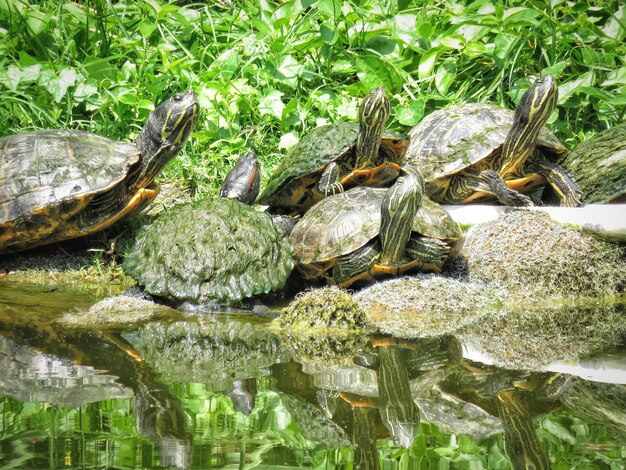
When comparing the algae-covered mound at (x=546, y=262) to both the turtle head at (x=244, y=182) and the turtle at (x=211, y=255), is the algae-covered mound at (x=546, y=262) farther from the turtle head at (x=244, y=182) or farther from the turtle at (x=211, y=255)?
the turtle head at (x=244, y=182)

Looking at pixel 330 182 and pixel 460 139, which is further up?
pixel 460 139

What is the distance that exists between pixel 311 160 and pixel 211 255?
145 centimetres

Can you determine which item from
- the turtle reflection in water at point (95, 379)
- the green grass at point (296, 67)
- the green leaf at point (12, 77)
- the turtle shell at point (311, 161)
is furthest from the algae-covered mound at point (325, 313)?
the green leaf at point (12, 77)

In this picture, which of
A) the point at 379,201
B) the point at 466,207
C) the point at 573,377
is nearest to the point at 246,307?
the point at 379,201

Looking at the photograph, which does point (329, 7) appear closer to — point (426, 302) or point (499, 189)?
point (499, 189)

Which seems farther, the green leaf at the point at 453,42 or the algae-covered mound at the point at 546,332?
the green leaf at the point at 453,42

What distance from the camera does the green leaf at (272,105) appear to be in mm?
7848

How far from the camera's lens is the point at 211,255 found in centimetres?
538

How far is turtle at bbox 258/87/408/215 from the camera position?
20.5 ft

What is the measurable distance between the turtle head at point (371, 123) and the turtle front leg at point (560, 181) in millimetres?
1381

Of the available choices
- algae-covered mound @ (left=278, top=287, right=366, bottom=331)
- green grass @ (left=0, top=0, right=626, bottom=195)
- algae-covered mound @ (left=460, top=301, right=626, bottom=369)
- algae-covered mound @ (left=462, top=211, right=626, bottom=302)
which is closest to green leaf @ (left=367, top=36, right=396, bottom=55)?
green grass @ (left=0, top=0, right=626, bottom=195)

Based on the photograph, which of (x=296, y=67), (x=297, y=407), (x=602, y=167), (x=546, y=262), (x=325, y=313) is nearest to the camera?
(x=297, y=407)

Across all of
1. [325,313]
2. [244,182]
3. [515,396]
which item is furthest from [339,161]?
[515,396]

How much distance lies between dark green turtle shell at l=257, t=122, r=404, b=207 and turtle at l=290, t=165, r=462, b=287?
0.72 meters
